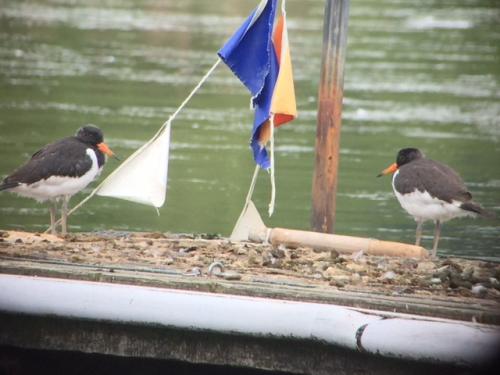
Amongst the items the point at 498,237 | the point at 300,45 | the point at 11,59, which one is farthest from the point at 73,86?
the point at 498,237

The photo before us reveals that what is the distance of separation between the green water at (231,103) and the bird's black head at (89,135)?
260 cm


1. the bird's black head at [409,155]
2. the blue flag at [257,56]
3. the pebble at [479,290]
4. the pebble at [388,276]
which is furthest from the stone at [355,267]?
the bird's black head at [409,155]

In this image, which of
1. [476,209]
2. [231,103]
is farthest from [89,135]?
[231,103]

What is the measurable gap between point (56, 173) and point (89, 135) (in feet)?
2.57

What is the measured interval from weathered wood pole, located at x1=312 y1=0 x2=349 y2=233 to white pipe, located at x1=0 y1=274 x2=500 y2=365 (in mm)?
2592

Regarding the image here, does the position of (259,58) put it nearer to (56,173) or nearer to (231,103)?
(56,173)

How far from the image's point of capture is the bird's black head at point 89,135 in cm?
1061

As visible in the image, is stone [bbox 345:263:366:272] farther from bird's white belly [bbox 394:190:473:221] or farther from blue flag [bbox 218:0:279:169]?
blue flag [bbox 218:0:279:169]

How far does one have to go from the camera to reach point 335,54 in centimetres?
962

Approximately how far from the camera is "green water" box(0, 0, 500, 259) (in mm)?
14219

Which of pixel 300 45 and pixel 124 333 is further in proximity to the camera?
pixel 300 45

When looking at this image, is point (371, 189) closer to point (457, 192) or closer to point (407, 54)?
point (457, 192)

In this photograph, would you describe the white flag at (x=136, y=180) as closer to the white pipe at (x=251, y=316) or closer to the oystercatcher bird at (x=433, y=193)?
the oystercatcher bird at (x=433, y=193)

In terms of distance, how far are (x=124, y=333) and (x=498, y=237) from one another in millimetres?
6610
